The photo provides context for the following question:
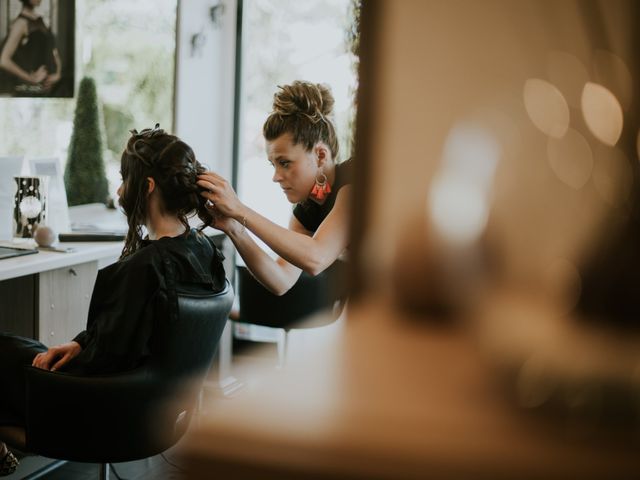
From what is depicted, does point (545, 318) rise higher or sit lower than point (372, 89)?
lower

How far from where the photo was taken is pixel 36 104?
11.0ft

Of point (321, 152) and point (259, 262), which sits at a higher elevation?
point (321, 152)

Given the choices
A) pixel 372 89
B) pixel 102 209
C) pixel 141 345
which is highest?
pixel 372 89

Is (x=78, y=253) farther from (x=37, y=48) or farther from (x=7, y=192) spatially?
(x=37, y=48)

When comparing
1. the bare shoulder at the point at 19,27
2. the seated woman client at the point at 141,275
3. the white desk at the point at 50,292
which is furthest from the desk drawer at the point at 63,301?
the bare shoulder at the point at 19,27

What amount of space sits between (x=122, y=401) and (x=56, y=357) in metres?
0.32

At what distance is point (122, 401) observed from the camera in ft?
5.72

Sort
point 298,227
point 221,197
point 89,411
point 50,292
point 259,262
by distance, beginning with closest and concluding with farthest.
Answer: point 89,411
point 221,197
point 259,262
point 298,227
point 50,292

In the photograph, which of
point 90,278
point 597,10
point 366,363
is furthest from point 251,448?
point 90,278

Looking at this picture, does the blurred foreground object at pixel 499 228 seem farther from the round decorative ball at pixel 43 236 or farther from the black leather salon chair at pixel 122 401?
the round decorative ball at pixel 43 236

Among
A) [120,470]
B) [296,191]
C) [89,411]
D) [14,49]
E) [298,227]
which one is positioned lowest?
[120,470]

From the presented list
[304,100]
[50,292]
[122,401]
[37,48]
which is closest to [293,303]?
[50,292]

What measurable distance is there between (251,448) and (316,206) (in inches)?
69.2

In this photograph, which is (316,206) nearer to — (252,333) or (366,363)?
(366,363)
